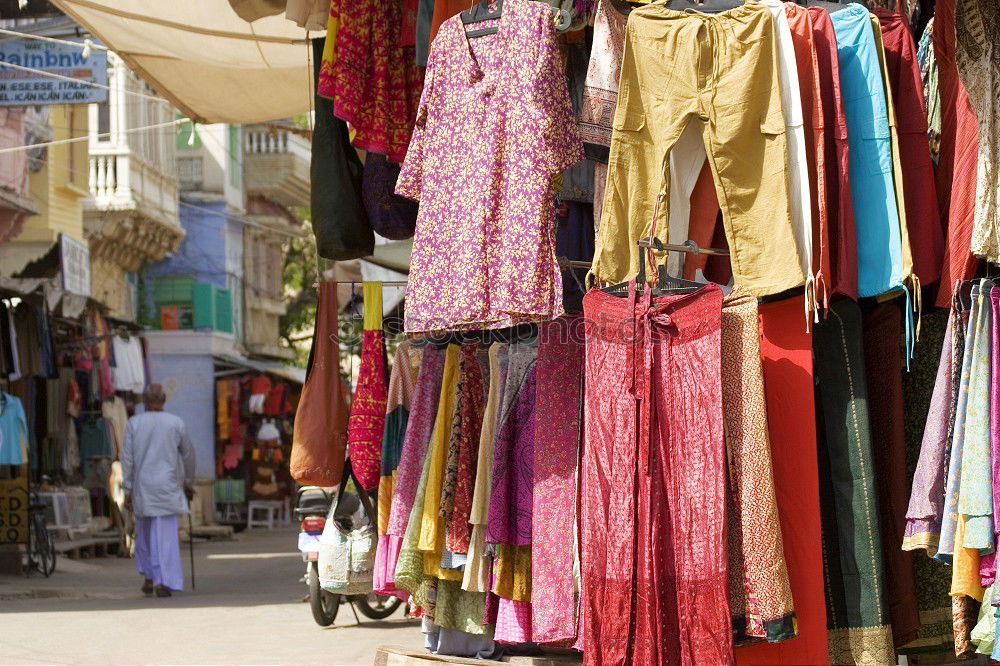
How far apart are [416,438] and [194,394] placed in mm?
23709

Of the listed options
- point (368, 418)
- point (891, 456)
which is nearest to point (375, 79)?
point (368, 418)

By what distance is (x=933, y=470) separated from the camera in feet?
15.2

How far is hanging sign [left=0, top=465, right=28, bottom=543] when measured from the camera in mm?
16047

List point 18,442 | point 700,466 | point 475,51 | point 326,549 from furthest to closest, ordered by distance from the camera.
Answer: point 18,442 → point 326,549 → point 475,51 → point 700,466

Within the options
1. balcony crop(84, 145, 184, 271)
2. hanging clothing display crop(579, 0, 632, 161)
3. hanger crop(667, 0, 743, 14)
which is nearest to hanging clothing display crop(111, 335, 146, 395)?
balcony crop(84, 145, 184, 271)

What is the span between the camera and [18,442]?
15.3 metres

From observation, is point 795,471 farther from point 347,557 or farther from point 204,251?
point 204,251

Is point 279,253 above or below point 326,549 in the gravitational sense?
above

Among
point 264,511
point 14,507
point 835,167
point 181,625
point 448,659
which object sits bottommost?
point 181,625

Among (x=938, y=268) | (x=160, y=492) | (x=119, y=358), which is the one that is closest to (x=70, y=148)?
(x=119, y=358)

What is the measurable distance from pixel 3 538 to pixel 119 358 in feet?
22.0

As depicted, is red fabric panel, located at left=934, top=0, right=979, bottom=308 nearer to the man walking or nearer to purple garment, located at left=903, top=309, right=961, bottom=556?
purple garment, located at left=903, top=309, right=961, bottom=556

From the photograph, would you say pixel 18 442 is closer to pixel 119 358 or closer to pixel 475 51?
pixel 119 358

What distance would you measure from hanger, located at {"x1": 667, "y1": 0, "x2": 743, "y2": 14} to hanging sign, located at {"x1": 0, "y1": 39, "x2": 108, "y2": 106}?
10.0m
